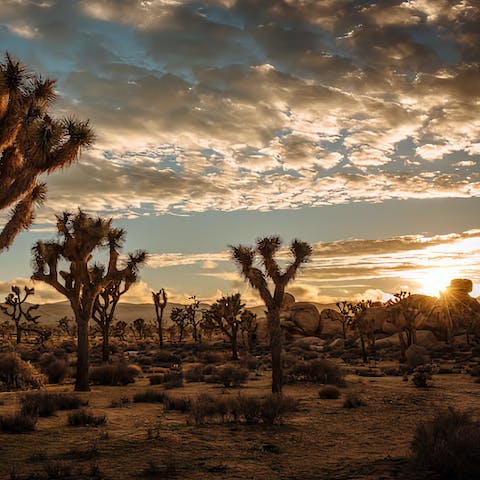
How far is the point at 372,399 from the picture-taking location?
1598 cm

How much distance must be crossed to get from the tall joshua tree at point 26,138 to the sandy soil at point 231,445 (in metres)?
5.16

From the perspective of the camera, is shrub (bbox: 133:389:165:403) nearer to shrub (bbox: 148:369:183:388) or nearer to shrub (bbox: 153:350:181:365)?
shrub (bbox: 148:369:183:388)

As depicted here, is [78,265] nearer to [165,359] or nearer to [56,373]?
[56,373]

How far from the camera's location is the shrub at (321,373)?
65.6 ft

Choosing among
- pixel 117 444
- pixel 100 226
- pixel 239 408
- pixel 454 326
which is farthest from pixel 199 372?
pixel 454 326

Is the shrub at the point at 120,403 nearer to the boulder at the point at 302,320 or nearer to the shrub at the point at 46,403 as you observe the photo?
the shrub at the point at 46,403

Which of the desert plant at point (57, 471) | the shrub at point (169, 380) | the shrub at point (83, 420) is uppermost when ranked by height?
the desert plant at point (57, 471)

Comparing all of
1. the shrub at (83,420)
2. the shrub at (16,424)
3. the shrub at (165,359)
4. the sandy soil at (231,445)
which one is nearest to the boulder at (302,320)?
the shrub at (165,359)

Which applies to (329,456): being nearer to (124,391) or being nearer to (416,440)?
(416,440)

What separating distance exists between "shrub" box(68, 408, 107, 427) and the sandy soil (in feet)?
0.87

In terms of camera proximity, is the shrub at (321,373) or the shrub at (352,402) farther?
the shrub at (321,373)

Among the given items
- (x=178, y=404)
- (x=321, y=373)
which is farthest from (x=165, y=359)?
(x=178, y=404)

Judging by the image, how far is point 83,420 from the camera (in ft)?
36.9

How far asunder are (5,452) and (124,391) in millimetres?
10054
